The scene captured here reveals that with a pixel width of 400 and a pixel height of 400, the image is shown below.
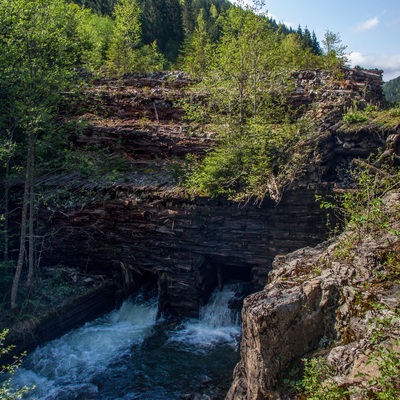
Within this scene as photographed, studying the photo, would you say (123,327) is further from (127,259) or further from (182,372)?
(182,372)

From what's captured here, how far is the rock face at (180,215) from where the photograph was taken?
11.9m

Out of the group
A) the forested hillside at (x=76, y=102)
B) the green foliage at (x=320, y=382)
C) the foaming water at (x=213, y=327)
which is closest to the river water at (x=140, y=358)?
the foaming water at (x=213, y=327)

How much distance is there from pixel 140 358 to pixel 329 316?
7.67 m

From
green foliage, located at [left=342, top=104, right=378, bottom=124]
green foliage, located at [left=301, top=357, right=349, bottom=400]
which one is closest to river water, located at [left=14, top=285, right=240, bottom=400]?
green foliage, located at [left=301, top=357, right=349, bottom=400]

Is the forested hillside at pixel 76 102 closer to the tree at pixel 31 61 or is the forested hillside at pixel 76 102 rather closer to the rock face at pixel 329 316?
the tree at pixel 31 61

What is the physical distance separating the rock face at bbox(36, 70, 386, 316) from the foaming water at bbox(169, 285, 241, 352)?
41cm

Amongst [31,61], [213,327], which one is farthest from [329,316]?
[31,61]

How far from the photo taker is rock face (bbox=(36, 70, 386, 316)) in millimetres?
11898

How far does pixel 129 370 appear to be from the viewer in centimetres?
1059

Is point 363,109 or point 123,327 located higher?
point 363,109

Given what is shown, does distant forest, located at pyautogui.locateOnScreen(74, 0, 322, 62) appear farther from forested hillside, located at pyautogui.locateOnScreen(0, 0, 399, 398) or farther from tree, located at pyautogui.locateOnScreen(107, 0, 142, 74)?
forested hillside, located at pyautogui.locateOnScreen(0, 0, 399, 398)

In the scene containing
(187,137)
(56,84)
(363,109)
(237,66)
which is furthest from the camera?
(187,137)

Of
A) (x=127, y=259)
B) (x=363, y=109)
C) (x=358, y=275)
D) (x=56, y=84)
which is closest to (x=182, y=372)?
(x=127, y=259)

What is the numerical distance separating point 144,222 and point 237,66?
280 inches
